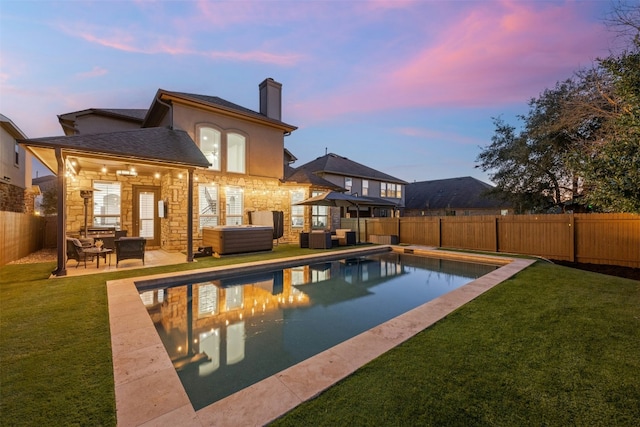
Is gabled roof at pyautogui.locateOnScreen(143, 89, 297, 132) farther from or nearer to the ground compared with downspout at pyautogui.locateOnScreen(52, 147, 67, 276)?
farther from the ground

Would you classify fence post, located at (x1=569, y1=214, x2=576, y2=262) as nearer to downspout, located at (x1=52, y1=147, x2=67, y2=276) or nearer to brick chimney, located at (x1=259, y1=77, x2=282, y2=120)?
brick chimney, located at (x1=259, y1=77, x2=282, y2=120)

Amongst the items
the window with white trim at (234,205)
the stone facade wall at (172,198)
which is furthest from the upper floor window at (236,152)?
the window with white trim at (234,205)

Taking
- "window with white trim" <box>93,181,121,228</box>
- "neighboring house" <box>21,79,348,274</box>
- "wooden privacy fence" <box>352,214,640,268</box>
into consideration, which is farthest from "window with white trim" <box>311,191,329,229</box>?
"window with white trim" <box>93,181,121,228</box>

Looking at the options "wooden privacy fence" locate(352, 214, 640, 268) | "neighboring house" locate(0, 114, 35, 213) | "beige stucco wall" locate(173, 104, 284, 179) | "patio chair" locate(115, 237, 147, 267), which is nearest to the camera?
"patio chair" locate(115, 237, 147, 267)

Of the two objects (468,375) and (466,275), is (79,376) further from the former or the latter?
(466,275)

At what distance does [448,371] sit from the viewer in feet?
8.15

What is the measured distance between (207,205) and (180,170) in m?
2.04

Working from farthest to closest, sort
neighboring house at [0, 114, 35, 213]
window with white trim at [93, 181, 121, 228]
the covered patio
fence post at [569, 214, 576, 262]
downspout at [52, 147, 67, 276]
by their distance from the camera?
neighboring house at [0, 114, 35, 213] → window with white trim at [93, 181, 121, 228] → fence post at [569, 214, 576, 262] → the covered patio → downspout at [52, 147, 67, 276]

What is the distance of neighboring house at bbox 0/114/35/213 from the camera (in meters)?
13.2

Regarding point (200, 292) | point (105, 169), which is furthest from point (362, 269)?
point (105, 169)

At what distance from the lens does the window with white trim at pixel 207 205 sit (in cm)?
1079

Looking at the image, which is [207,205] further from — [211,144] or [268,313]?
[268,313]

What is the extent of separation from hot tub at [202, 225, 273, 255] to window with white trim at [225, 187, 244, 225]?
155 centimetres

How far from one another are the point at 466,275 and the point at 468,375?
236 inches
